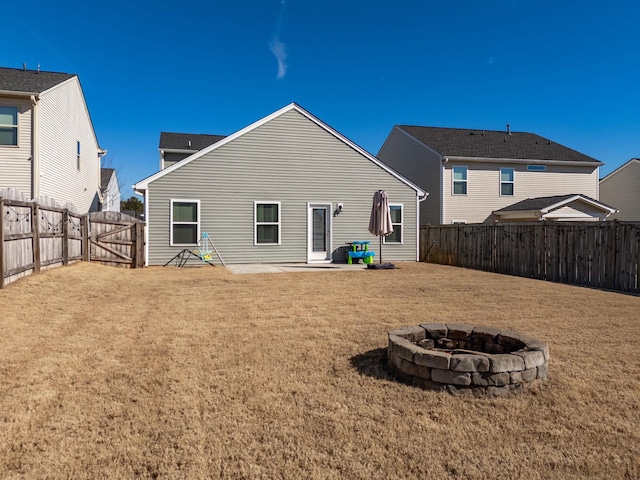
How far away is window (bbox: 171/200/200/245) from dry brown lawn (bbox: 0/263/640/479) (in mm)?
7380

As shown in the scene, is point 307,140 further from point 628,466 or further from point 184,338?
point 628,466

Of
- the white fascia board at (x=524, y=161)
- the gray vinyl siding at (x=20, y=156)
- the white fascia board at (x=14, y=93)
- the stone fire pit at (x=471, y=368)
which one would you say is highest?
the white fascia board at (x=14, y=93)

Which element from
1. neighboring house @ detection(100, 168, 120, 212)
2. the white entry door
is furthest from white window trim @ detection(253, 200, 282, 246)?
neighboring house @ detection(100, 168, 120, 212)

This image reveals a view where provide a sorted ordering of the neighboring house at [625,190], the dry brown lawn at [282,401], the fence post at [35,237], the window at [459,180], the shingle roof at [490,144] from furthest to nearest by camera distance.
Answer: the neighboring house at [625,190] → the shingle roof at [490,144] → the window at [459,180] → the fence post at [35,237] → the dry brown lawn at [282,401]

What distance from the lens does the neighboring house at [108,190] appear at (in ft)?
95.1

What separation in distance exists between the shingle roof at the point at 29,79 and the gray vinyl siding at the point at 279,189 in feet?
16.4

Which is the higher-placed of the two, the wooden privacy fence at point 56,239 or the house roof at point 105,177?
the house roof at point 105,177

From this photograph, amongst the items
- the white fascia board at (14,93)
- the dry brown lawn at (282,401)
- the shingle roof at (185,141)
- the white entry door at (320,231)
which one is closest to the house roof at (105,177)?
the shingle roof at (185,141)

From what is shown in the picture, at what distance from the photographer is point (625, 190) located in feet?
85.3

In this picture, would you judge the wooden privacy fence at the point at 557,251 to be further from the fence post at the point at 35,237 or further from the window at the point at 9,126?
the window at the point at 9,126

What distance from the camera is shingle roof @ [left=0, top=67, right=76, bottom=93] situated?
13.0m

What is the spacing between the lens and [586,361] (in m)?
4.31

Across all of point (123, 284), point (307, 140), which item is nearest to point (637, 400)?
point (123, 284)

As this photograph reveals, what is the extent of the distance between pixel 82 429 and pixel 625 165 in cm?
3224
